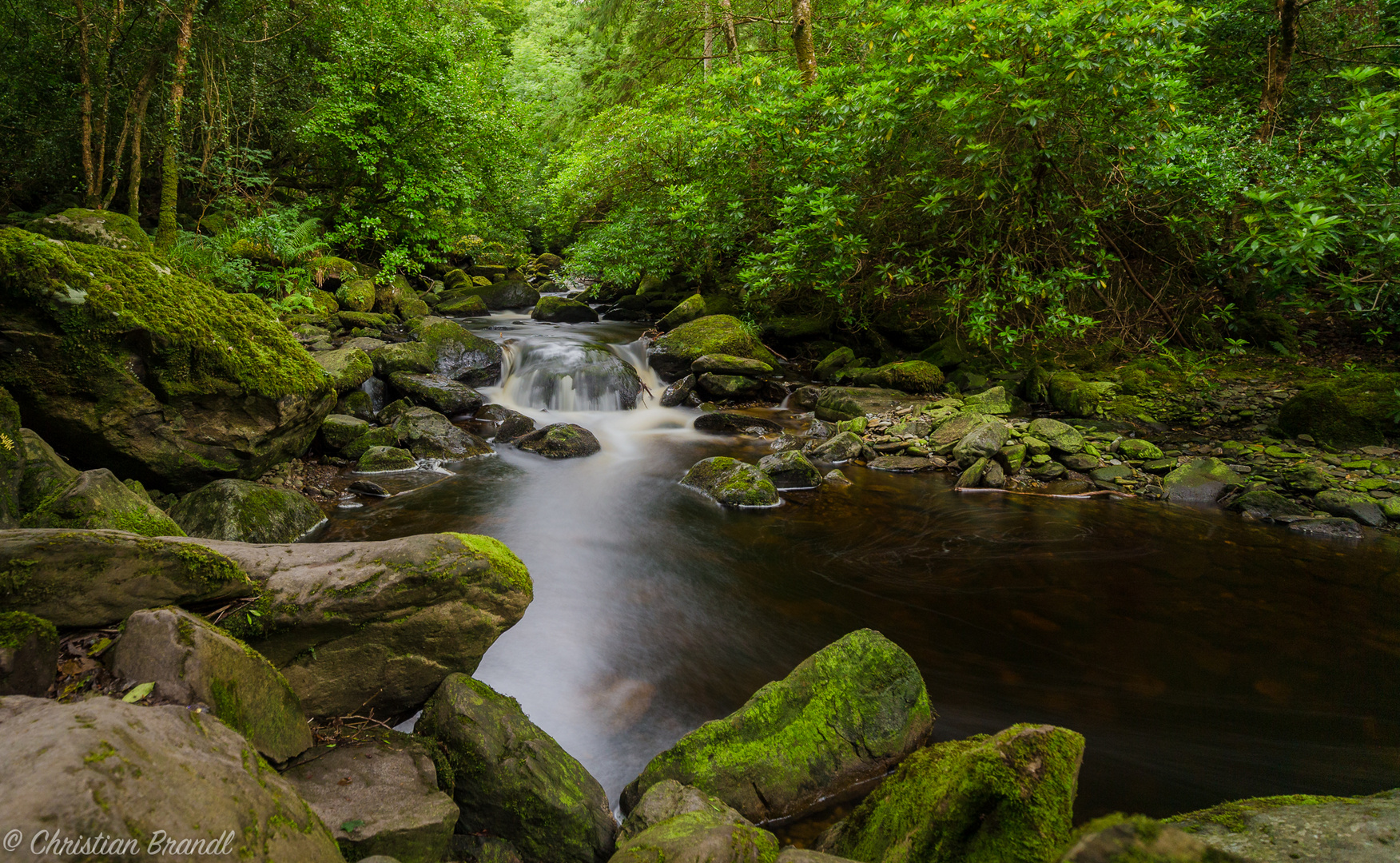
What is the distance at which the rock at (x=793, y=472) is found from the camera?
8.66 metres

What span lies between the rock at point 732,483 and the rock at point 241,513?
4.60 meters

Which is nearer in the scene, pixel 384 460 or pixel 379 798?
pixel 379 798

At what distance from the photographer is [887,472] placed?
936 centimetres

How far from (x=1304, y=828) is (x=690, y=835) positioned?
205 centimetres

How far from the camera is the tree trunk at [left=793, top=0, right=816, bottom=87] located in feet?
43.0

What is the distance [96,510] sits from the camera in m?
3.54

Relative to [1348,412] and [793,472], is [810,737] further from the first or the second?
[1348,412]

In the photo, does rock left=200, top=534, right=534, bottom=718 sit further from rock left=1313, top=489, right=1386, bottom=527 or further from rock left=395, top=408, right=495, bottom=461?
rock left=1313, top=489, right=1386, bottom=527

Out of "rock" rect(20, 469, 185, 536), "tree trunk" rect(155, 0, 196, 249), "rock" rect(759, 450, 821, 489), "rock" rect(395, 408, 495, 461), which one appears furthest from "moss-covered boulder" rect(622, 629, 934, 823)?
"tree trunk" rect(155, 0, 196, 249)

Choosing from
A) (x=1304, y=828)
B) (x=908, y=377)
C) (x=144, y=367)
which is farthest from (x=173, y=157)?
(x=1304, y=828)

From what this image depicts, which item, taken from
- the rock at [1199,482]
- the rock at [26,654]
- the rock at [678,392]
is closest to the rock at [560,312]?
the rock at [678,392]

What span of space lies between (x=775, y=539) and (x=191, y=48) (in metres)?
12.8

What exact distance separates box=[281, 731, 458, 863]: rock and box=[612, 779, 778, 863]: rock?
741 millimetres

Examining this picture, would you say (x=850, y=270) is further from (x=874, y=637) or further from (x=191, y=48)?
(x=191, y=48)
